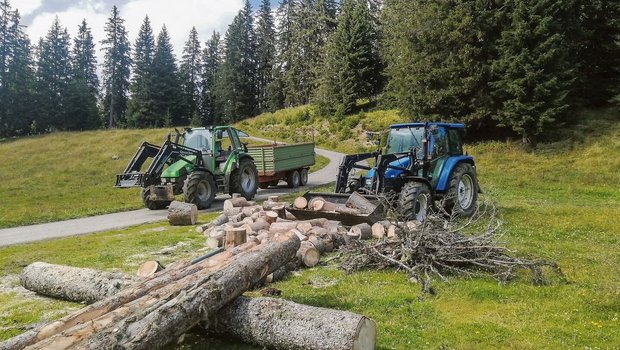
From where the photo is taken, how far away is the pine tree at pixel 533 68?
23.6m

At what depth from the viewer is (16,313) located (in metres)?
5.58

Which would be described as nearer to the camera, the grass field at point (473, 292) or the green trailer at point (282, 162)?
the grass field at point (473, 292)

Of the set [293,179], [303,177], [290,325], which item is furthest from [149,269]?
[303,177]

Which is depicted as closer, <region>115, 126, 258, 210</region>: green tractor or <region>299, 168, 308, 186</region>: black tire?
<region>115, 126, 258, 210</region>: green tractor

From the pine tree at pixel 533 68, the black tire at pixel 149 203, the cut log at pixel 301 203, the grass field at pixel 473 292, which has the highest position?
the pine tree at pixel 533 68

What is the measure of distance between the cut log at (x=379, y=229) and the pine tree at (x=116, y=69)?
60309mm

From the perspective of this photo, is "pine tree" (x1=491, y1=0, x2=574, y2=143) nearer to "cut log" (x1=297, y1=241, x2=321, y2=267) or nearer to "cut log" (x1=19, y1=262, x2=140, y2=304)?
"cut log" (x1=297, y1=241, x2=321, y2=267)

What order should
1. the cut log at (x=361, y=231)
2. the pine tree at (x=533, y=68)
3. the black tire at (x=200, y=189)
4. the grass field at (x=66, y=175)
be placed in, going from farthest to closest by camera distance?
the pine tree at (x=533, y=68) < the grass field at (x=66, y=175) < the black tire at (x=200, y=189) < the cut log at (x=361, y=231)

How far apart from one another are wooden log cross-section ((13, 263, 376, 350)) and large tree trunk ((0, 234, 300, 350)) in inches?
8.2

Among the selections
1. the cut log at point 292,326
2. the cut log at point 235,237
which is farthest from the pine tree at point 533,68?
the cut log at point 292,326

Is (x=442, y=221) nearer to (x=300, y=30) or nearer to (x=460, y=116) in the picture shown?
(x=460, y=116)

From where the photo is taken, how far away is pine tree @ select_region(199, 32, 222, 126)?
6825 cm

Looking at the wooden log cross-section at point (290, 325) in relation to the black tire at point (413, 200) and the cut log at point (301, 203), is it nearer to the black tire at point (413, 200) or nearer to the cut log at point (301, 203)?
the cut log at point (301, 203)

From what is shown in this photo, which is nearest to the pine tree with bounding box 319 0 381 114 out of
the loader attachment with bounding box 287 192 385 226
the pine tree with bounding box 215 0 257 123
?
the pine tree with bounding box 215 0 257 123
